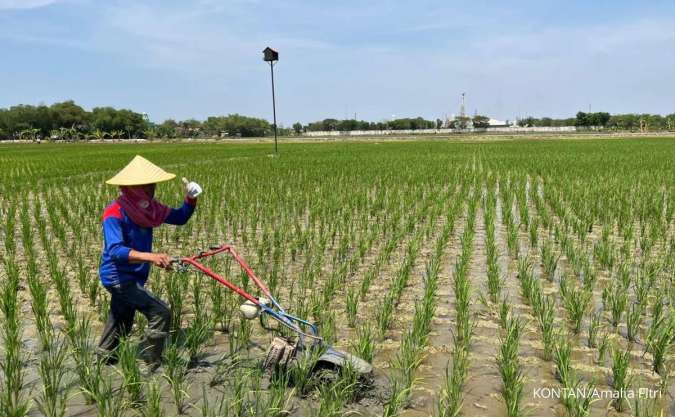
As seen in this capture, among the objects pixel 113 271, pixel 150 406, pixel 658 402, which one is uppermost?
pixel 113 271

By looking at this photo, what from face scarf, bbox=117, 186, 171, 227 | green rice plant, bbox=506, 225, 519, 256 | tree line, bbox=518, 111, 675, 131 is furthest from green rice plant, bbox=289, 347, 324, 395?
tree line, bbox=518, 111, 675, 131

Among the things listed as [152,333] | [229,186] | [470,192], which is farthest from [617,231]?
[229,186]

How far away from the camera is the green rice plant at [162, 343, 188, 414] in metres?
2.51

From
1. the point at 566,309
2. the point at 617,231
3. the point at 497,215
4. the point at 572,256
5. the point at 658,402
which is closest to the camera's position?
the point at 658,402

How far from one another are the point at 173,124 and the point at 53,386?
347ft

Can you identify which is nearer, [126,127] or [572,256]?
[572,256]

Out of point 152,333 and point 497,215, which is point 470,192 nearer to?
point 497,215

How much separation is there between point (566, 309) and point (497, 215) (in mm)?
4456

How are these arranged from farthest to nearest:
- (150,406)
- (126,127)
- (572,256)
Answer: (126,127) < (572,256) < (150,406)

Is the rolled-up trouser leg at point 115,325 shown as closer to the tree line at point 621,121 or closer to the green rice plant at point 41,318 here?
the green rice plant at point 41,318

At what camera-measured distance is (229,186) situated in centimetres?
1093

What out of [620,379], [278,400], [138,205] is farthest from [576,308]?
[138,205]

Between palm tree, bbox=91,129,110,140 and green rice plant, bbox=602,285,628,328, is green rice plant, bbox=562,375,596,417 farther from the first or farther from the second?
palm tree, bbox=91,129,110,140

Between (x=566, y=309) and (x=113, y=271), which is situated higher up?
(x=113, y=271)
